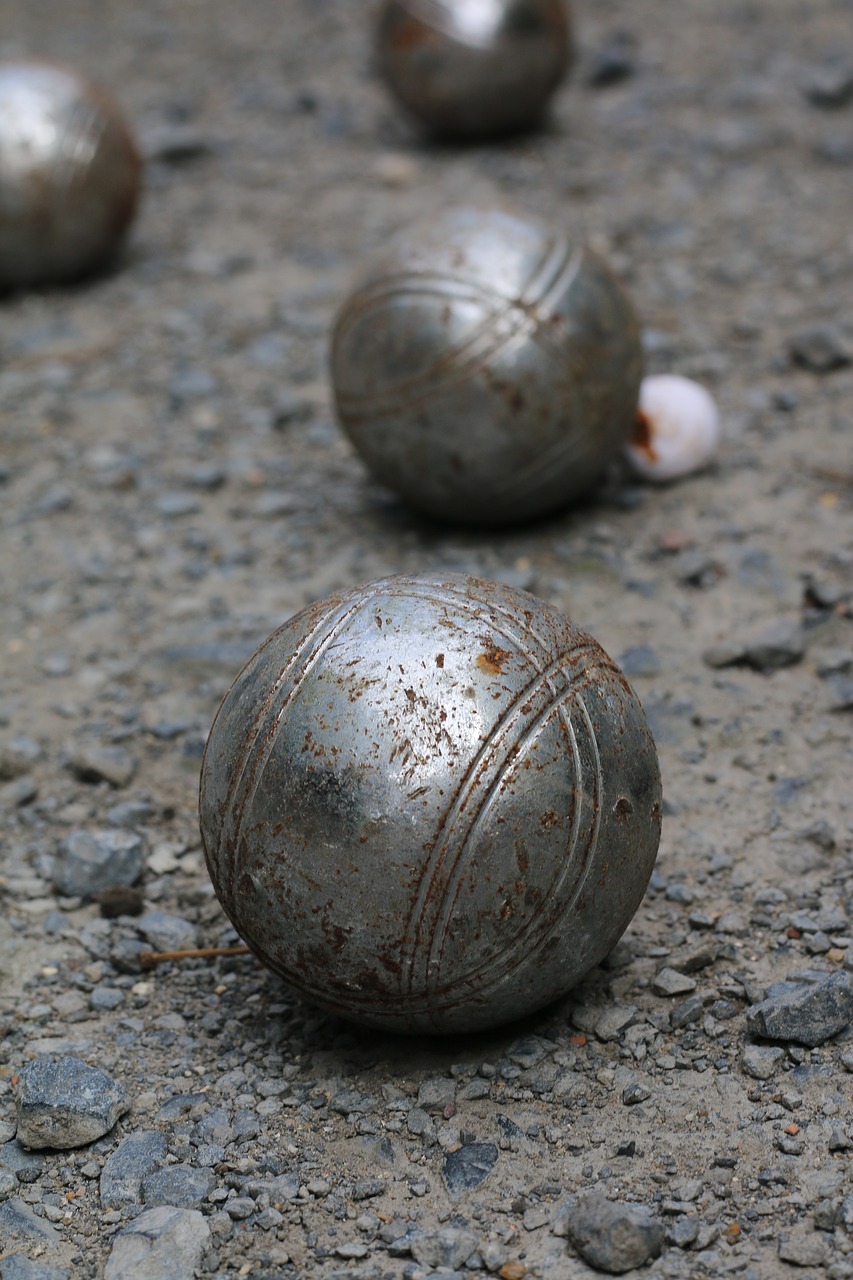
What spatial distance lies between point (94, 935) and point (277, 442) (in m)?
3.26

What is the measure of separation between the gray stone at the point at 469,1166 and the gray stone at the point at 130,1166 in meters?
0.68

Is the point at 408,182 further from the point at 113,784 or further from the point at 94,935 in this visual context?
the point at 94,935

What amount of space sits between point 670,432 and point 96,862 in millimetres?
3041

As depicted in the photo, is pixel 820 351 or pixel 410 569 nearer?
pixel 410 569

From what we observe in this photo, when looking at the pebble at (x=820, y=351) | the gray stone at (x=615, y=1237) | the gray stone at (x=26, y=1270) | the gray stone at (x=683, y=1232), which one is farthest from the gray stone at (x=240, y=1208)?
the pebble at (x=820, y=351)

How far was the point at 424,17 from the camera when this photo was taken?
9328 mm

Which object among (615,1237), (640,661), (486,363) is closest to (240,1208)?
(615,1237)

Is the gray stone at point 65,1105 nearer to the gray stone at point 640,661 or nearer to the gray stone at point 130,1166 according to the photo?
the gray stone at point 130,1166

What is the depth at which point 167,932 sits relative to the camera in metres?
4.37

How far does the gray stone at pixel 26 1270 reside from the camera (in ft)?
10.7

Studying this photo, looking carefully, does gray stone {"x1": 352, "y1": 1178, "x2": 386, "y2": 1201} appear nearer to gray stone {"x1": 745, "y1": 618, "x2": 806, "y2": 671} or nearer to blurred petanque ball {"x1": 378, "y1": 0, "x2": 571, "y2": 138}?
gray stone {"x1": 745, "y1": 618, "x2": 806, "y2": 671}

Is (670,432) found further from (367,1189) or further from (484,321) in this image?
(367,1189)

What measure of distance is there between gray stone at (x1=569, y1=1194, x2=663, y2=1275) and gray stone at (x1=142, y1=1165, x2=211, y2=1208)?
2.44ft

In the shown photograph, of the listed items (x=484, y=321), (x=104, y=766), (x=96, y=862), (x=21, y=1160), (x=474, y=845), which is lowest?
(x=104, y=766)
